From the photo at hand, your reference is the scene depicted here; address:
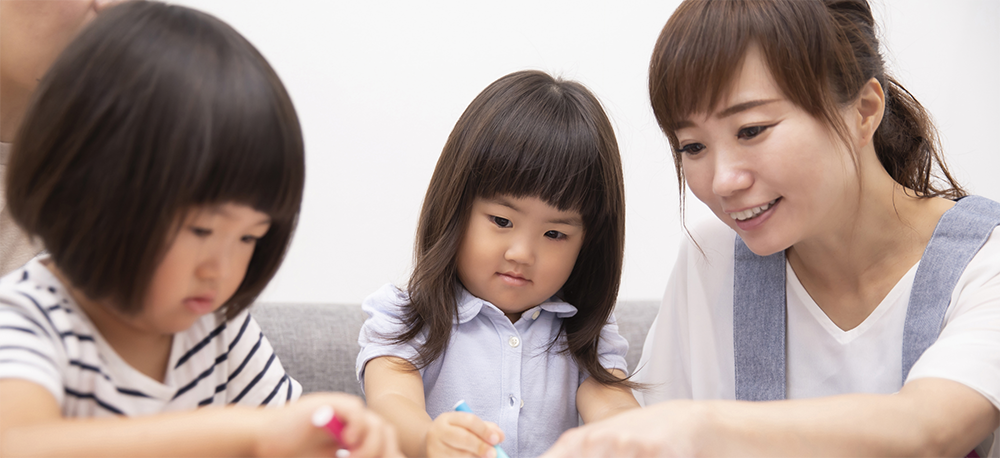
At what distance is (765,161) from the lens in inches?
33.3

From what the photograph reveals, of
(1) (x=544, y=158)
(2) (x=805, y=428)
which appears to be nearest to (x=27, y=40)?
(1) (x=544, y=158)

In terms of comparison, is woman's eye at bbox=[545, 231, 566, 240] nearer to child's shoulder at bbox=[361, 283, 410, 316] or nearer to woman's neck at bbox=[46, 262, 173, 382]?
child's shoulder at bbox=[361, 283, 410, 316]

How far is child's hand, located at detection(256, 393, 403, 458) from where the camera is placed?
0.52 meters

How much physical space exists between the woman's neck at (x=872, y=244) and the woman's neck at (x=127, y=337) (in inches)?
34.0

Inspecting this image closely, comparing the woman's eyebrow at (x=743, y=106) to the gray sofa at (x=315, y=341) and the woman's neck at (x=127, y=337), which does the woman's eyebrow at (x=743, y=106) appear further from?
the gray sofa at (x=315, y=341)

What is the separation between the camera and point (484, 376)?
1.01 metres

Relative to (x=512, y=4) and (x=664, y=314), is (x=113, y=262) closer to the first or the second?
(x=664, y=314)

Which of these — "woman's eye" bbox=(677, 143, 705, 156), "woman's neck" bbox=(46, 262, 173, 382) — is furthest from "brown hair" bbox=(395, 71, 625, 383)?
"woman's neck" bbox=(46, 262, 173, 382)

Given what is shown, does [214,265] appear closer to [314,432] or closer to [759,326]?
[314,432]

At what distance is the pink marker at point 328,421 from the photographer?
504 millimetres

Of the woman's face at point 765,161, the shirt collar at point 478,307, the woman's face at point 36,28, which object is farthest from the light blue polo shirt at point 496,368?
the woman's face at point 36,28

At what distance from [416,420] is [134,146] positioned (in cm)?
49

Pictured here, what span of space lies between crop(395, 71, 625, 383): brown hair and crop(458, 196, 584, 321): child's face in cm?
2

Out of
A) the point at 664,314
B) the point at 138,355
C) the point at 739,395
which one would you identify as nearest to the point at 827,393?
the point at 739,395
